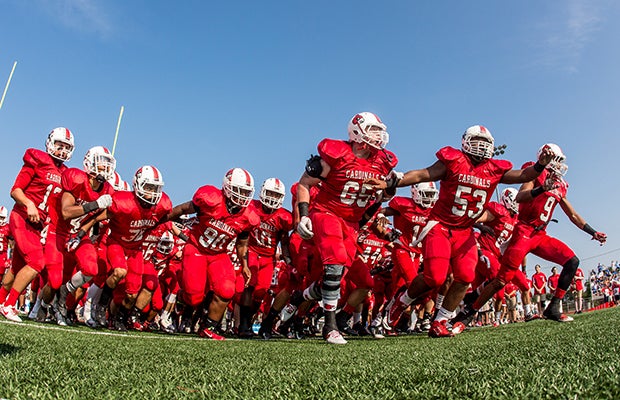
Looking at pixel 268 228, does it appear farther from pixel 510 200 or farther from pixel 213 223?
pixel 510 200

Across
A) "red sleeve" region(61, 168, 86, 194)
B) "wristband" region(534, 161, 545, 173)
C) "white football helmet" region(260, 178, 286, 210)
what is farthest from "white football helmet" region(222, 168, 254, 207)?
"wristband" region(534, 161, 545, 173)

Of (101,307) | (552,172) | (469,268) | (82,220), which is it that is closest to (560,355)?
(469,268)

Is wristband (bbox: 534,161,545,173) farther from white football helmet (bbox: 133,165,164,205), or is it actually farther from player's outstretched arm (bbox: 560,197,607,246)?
white football helmet (bbox: 133,165,164,205)

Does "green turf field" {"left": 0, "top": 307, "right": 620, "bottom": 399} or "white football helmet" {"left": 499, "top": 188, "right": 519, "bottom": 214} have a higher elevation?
"white football helmet" {"left": 499, "top": 188, "right": 519, "bottom": 214}

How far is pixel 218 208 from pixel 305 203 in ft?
6.00

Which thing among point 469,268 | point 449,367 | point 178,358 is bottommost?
point 178,358

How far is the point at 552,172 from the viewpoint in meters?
6.26

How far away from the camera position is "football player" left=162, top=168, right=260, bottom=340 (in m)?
6.51

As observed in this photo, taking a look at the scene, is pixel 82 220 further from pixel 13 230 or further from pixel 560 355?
pixel 560 355

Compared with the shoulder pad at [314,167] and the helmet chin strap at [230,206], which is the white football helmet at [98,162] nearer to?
the helmet chin strap at [230,206]

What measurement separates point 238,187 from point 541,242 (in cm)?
442

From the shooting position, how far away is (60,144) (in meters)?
6.91

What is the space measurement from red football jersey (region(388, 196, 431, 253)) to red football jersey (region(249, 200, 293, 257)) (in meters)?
2.03

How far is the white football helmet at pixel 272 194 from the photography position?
8234 millimetres
